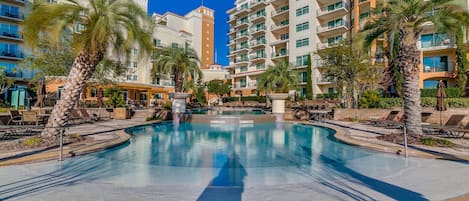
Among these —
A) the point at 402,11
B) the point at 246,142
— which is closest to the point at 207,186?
the point at 246,142

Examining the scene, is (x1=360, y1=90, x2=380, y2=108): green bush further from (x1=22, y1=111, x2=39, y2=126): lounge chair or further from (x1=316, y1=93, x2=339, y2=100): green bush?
(x1=22, y1=111, x2=39, y2=126): lounge chair

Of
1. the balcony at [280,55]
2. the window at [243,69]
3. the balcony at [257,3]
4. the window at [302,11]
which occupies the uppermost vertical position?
the balcony at [257,3]

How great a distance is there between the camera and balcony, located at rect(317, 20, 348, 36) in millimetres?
37125

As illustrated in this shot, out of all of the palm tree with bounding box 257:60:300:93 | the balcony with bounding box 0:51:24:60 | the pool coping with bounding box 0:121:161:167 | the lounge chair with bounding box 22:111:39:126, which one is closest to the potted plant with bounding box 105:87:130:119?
the lounge chair with bounding box 22:111:39:126

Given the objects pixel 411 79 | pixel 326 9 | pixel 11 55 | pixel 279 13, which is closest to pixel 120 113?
pixel 411 79

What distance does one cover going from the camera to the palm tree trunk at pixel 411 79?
9477mm

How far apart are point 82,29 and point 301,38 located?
130ft

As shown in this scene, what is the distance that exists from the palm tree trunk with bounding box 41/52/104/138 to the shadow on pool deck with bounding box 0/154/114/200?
298 centimetres

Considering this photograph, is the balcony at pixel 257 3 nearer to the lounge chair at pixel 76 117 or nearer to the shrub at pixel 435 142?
the lounge chair at pixel 76 117

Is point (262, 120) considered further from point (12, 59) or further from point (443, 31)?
point (12, 59)

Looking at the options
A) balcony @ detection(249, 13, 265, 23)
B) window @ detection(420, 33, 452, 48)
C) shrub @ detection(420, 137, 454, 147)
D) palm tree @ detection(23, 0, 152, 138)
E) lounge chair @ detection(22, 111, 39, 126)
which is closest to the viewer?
palm tree @ detection(23, 0, 152, 138)

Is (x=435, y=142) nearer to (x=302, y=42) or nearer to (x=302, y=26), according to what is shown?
(x=302, y=42)

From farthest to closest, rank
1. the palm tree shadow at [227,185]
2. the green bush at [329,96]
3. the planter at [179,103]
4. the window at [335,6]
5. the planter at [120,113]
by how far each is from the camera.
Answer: the window at [335,6] < the green bush at [329,96] < the planter at [120,113] < the planter at [179,103] < the palm tree shadow at [227,185]

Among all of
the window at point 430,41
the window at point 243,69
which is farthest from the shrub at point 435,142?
the window at point 243,69
